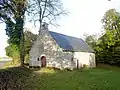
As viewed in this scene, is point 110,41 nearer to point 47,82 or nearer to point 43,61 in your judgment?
point 43,61

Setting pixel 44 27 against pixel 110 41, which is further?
pixel 110 41

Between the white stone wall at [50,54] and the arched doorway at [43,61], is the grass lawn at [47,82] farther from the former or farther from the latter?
the arched doorway at [43,61]

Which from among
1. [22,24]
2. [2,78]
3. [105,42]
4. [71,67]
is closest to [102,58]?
[105,42]

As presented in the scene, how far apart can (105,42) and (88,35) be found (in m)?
19.2

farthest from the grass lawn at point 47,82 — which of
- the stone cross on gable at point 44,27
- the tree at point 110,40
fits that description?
the tree at point 110,40

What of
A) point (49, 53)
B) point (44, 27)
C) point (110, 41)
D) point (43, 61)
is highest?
point (44, 27)

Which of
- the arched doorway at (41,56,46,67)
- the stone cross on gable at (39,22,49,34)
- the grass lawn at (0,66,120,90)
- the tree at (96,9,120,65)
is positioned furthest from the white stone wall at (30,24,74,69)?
the grass lawn at (0,66,120,90)

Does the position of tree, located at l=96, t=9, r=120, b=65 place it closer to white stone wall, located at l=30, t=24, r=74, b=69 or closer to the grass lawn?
white stone wall, located at l=30, t=24, r=74, b=69

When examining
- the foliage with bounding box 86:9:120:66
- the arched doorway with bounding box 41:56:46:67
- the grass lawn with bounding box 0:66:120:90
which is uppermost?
the foliage with bounding box 86:9:120:66

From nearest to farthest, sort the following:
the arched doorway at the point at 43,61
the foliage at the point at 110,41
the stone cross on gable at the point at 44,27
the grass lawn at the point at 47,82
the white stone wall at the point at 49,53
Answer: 1. the grass lawn at the point at 47,82
2. the white stone wall at the point at 49,53
3. the arched doorway at the point at 43,61
4. the stone cross on gable at the point at 44,27
5. the foliage at the point at 110,41

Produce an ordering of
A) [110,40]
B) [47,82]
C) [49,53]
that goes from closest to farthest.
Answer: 1. [47,82]
2. [49,53]
3. [110,40]

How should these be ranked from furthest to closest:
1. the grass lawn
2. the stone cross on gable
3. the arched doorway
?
the stone cross on gable
the arched doorway
the grass lawn

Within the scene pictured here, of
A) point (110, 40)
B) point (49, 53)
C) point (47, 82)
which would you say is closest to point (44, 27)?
point (49, 53)

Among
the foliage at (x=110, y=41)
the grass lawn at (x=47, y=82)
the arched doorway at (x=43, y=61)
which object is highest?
the foliage at (x=110, y=41)
